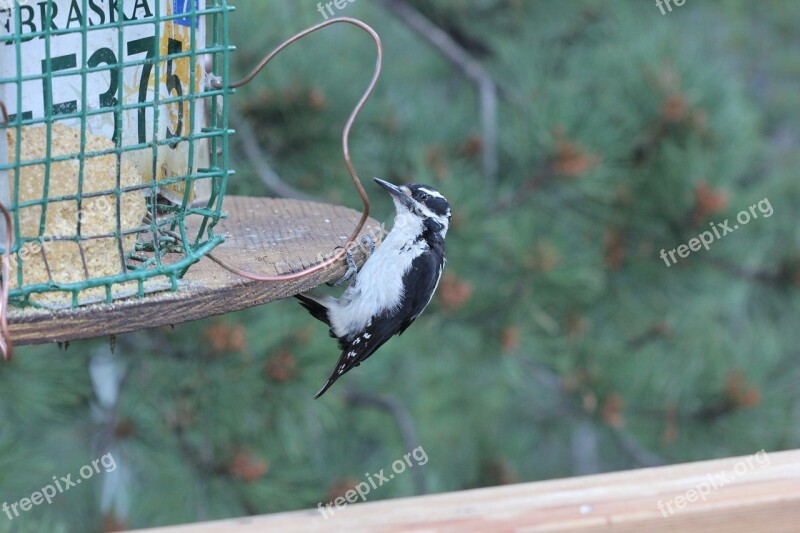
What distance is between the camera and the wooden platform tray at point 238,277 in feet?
5.10

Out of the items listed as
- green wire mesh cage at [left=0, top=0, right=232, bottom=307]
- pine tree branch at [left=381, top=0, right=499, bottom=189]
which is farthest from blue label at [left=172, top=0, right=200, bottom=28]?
pine tree branch at [left=381, top=0, right=499, bottom=189]

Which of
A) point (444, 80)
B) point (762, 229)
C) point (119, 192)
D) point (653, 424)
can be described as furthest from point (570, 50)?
point (119, 192)

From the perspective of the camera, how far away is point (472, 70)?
12.4 feet

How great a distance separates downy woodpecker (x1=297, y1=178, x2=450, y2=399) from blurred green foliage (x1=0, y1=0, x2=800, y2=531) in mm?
464

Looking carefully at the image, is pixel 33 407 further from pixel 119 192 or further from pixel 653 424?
pixel 653 424

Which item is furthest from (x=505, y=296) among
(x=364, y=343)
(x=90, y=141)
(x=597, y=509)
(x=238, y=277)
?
(x=90, y=141)

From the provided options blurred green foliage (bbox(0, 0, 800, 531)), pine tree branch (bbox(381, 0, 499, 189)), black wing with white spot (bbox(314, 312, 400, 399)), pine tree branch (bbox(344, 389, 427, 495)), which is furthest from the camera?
A: pine tree branch (bbox(344, 389, 427, 495))

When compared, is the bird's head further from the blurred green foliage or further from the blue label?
the blue label

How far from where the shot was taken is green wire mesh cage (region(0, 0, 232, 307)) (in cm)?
167

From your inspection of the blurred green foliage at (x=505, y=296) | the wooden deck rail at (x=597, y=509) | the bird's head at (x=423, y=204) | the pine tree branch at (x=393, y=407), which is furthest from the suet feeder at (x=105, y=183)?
the pine tree branch at (x=393, y=407)

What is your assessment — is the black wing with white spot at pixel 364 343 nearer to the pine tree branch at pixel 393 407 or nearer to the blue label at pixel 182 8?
the blue label at pixel 182 8

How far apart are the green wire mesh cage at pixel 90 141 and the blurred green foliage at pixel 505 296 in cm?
118

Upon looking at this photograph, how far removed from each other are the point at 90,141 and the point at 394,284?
3.60ft

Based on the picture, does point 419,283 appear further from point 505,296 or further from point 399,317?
point 505,296
